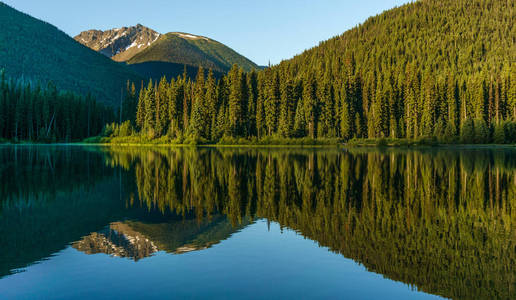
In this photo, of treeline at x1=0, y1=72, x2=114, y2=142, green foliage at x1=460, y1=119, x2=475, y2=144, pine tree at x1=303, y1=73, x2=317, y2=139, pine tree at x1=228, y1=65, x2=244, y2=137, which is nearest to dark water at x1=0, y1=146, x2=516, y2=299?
pine tree at x1=303, y1=73, x2=317, y2=139

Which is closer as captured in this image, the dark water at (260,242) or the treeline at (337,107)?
the dark water at (260,242)

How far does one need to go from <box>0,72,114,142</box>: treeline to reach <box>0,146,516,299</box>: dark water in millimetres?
109368

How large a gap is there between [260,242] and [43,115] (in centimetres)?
12791

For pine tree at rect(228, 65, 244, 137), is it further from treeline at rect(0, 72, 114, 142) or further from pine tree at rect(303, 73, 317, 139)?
treeline at rect(0, 72, 114, 142)

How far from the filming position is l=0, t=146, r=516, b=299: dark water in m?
8.39

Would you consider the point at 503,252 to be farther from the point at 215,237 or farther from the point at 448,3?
the point at 448,3

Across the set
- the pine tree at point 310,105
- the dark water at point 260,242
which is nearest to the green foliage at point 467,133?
the pine tree at point 310,105

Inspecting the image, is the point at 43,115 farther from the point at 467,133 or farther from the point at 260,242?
the point at 260,242

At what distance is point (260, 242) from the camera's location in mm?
11984

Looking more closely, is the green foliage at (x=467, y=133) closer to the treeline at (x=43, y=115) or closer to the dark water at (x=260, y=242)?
the dark water at (x=260, y=242)

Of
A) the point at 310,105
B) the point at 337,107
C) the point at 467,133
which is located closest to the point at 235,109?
the point at 310,105

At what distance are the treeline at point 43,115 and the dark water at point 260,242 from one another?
4306 inches

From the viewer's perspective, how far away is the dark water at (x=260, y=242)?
27.5 ft

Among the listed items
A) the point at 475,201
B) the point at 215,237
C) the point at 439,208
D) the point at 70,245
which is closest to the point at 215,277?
the point at 215,237
